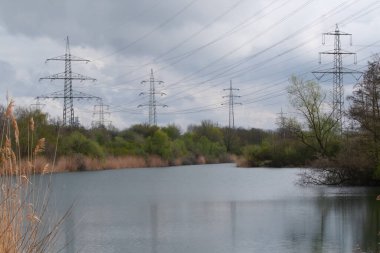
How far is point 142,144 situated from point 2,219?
5658cm

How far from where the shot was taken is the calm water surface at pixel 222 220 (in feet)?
40.7

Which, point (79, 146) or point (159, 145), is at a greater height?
point (159, 145)

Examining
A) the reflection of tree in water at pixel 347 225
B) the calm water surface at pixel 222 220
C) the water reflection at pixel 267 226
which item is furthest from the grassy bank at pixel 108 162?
the reflection of tree in water at pixel 347 225

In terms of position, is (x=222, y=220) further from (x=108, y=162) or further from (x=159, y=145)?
(x=159, y=145)

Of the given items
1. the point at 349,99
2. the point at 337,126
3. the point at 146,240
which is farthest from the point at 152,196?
the point at 337,126

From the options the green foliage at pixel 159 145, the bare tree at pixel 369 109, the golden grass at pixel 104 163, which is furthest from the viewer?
the green foliage at pixel 159 145

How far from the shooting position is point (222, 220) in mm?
16797

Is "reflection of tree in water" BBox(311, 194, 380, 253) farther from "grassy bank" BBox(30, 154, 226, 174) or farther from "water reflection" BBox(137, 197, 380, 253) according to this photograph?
"grassy bank" BBox(30, 154, 226, 174)

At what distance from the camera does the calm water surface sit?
12.4 meters

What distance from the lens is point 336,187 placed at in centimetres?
2878

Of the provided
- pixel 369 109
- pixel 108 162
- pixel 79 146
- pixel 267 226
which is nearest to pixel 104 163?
pixel 108 162

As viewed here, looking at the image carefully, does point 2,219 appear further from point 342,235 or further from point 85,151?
point 85,151

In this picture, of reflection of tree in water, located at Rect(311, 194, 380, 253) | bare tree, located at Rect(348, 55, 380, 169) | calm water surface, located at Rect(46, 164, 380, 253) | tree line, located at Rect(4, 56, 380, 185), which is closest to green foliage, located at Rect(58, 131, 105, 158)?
tree line, located at Rect(4, 56, 380, 185)

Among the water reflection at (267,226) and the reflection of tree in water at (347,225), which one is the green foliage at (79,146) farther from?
the reflection of tree in water at (347,225)
